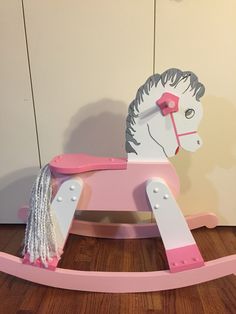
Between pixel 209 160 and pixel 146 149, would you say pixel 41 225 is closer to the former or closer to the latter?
pixel 146 149

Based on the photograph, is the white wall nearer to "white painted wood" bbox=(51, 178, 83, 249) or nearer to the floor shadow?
the floor shadow

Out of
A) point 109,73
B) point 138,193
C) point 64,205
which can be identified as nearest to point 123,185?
point 138,193

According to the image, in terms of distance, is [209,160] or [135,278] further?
[209,160]

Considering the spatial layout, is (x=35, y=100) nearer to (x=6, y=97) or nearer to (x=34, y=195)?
(x=6, y=97)

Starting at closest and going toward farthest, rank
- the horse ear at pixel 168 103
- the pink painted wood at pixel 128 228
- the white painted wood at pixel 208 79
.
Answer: the horse ear at pixel 168 103
the white painted wood at pixel 208 79
the pink painted wood at pixel 128 228

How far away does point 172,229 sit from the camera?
31.7 inches

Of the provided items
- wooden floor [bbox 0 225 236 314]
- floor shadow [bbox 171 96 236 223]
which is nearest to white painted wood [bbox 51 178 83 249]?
wooden floor [bbox 0 225 236 314]

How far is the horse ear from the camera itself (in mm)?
754

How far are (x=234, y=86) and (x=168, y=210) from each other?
1.65 ft

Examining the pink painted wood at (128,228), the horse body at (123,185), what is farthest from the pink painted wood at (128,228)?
the horse body at (123,185)

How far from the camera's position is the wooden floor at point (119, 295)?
2.48 feet

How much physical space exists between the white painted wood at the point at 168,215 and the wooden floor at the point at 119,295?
0.45 feet

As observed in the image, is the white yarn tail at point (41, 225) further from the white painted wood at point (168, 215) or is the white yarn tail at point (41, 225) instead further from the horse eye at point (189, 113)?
the horse eye at point (189, 113)

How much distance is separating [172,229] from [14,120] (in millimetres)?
663
